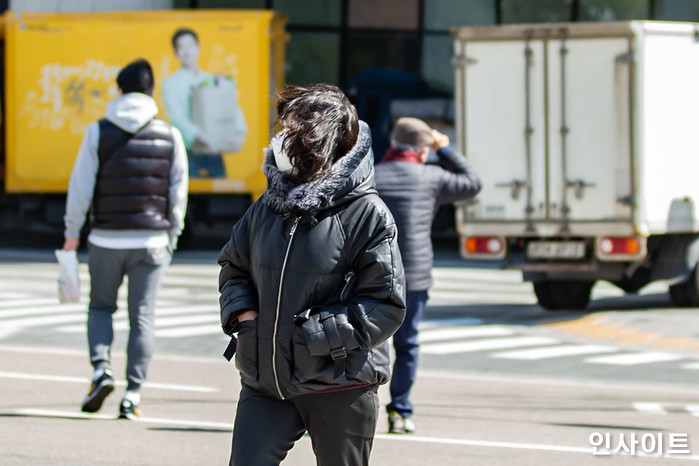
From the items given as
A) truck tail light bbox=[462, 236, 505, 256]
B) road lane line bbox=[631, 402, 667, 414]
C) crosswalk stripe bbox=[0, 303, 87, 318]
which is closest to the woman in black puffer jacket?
road lane line bbox=[631, 402, 667, 414]

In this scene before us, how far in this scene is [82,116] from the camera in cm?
2112

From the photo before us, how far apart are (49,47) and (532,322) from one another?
1066 centimetres

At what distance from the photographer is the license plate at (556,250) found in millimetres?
13414

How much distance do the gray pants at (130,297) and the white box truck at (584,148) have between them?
22.1ft

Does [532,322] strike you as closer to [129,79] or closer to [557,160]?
[557,160]

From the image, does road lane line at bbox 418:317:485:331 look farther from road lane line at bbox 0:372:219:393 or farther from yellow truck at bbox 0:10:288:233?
yellow truck at bbox 0:10:288:233

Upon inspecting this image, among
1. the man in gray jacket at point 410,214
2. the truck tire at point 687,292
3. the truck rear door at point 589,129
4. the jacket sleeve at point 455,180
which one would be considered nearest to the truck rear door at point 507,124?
the truck rear door at point 589,129

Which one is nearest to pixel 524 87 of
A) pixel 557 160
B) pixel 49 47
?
pixel 557 160

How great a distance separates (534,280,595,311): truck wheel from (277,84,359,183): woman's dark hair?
10.2 meters

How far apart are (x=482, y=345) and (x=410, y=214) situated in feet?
13.9

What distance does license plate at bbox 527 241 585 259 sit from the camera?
44.0ft

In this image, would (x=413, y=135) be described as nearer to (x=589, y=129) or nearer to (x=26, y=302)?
(x=589, y=129)

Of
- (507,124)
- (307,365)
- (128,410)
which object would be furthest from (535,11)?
(307,365)

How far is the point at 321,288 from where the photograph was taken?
407 centimetres
